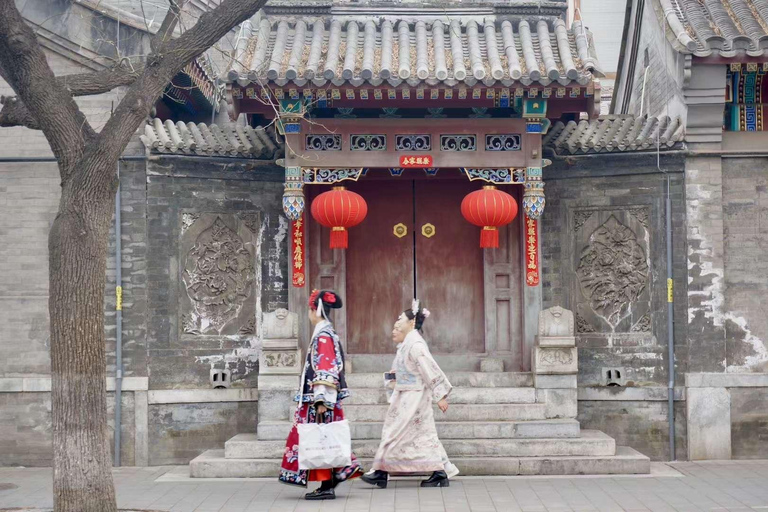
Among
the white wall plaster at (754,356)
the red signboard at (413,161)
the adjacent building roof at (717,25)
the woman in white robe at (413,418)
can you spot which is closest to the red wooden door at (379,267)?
the red signboard at (413,161)

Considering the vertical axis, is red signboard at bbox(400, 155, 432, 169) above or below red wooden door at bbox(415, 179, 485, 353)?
above

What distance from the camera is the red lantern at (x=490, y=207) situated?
10734 mm

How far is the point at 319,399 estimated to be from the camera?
28.9ft

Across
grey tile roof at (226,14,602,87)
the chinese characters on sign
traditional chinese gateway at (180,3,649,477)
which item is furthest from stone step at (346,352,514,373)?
grey tile roof at (226,14,602,87)

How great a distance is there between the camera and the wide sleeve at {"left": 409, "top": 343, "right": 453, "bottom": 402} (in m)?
9.12

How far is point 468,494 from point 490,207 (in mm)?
3163

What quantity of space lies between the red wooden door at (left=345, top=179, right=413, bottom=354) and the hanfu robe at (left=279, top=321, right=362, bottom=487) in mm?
2981

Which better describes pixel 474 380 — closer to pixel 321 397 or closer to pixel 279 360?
pixel 279 360

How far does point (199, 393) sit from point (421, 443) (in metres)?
3.21

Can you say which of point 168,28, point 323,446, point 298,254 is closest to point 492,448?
point 323,446

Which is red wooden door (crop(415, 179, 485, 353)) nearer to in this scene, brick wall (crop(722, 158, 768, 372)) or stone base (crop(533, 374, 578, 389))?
stone base (crop(533, 374, 578, 389))

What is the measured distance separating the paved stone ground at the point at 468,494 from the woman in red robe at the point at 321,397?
18cm

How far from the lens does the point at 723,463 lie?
1089cm

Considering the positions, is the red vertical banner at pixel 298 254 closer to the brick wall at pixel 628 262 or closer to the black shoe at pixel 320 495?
the brick wall at pixel 628 262
